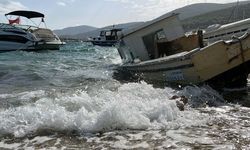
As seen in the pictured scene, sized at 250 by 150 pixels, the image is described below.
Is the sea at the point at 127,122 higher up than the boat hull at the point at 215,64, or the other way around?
the boat hull at the point at 215,64

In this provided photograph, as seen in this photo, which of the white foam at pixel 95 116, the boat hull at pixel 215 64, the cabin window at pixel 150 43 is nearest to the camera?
the white foam at pixel 95 116

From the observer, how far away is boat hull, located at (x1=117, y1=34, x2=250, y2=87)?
485 inches

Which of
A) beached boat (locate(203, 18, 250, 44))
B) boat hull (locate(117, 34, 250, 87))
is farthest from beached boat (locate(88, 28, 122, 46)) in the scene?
boat hull (locate(117, 34, 250, 87))

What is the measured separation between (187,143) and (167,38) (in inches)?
401

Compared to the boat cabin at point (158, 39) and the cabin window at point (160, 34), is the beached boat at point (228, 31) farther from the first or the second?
the cabin window at point (160, 34)

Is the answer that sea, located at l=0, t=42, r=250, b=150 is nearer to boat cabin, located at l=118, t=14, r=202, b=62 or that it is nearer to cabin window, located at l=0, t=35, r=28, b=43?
boat cabin, located at l=118, t=14, r=202, b=62

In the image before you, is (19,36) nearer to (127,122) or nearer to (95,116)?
(95,116)

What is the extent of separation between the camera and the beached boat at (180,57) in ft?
40.7

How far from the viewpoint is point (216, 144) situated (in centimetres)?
717

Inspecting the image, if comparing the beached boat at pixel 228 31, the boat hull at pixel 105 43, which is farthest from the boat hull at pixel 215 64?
the boat hull at pixel 105 43

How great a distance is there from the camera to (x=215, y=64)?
12.4 m

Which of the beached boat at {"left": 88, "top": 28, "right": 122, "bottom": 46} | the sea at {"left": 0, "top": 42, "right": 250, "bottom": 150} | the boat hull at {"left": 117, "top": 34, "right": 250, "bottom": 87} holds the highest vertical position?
the beached boat at {"left": 88, "top": 28, "right": 122, "bottom": 46}

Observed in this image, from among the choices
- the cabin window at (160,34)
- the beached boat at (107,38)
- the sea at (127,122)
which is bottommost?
the sea at (127,122)

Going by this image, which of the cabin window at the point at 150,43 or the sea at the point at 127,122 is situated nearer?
the sea at the point at 127,122
